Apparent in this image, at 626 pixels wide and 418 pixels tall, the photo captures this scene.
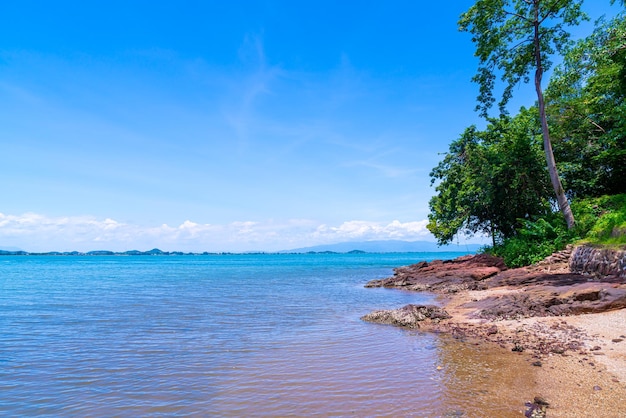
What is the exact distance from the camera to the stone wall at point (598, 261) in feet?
50.1

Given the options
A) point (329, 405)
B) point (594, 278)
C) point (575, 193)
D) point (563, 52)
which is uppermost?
point (563, 52)

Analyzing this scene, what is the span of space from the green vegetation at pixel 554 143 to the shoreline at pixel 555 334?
500 centimetres

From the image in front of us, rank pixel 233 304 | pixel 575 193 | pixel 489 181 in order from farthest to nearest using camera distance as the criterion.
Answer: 1. pixel 489 181
2. pixel 575 193
3. pixel 233 304

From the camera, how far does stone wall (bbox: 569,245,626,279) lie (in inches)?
601

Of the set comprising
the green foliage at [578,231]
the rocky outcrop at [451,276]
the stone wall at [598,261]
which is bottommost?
the rocky outcrop at [451,276]

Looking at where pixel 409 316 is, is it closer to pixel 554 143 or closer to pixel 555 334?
pixel 555 334

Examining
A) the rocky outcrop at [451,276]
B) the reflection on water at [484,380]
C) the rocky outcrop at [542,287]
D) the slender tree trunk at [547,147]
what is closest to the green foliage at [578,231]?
the slender tree trunk at [547,147]

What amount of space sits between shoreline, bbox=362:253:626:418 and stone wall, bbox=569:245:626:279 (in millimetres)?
695

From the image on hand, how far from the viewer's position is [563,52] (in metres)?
22.8

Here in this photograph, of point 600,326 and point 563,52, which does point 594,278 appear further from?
point 563,52

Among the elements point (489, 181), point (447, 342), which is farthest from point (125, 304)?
point (489, 181)

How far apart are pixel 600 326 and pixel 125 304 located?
22.2m

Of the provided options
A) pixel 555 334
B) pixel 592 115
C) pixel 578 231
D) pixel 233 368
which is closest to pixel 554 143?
pixel 592 115

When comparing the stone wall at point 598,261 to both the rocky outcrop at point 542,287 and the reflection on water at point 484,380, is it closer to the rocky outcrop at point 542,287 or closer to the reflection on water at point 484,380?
the rocky outcrop at point 542,287
